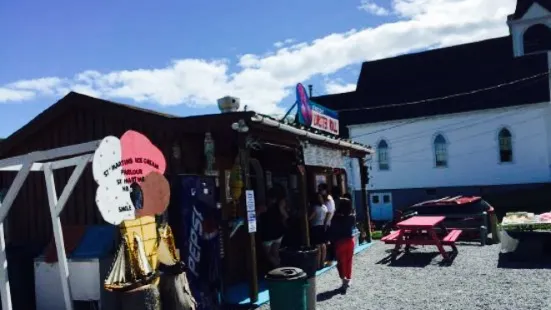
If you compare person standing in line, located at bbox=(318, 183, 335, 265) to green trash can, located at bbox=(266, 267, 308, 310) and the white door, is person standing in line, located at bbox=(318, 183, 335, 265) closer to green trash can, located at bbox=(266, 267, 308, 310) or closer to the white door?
green trash can, located at bbox=(266, 267, 308, 310)

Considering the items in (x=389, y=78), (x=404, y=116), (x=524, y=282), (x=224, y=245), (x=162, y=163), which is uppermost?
(x=389, y=78)

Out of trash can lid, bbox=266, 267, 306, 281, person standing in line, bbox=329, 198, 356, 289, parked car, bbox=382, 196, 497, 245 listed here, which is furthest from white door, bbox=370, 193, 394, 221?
trash can lid, bbox=266, 267, 306, 281

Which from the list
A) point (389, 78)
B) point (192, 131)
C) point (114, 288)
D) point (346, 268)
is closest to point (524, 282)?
point (346, 268)

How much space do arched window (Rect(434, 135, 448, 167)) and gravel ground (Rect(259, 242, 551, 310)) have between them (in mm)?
20169

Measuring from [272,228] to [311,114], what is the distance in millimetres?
3433

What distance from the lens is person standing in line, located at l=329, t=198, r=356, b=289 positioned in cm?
899

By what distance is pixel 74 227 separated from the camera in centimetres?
816

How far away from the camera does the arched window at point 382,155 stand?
109ft

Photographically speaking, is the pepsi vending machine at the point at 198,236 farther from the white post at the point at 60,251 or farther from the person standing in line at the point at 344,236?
the person standing in line at the point at 344,236

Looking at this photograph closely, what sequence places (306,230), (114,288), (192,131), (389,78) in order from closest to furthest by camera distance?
1. (114,288)
2. (192,131)
3. (306,230)
4. (389,78)

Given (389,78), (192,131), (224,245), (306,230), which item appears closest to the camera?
(192,131)

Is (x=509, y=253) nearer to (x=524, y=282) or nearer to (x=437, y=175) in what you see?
(x=524, y=282)

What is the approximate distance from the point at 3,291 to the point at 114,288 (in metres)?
1.24

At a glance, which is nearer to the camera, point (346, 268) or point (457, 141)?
point (346, 268)
